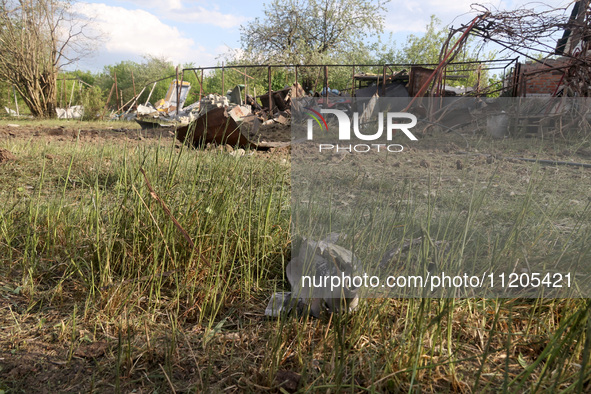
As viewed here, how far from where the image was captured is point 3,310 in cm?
175

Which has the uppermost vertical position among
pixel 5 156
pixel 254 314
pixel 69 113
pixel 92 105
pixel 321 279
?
pixel 92 105

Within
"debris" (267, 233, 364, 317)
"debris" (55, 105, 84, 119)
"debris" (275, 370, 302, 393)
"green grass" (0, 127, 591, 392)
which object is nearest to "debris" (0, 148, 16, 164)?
"green grass" (0, 127, 591, 392)

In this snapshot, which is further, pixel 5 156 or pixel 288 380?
pixel 5 156

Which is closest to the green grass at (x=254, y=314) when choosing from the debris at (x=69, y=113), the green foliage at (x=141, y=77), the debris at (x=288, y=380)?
the debris at (x=288, y=380)

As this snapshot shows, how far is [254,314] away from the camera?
5.64 feet

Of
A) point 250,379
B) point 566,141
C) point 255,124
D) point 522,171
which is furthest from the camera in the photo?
point 255,124

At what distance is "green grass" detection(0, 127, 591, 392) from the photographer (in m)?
1.26

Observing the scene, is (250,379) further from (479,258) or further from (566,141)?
(566,141)

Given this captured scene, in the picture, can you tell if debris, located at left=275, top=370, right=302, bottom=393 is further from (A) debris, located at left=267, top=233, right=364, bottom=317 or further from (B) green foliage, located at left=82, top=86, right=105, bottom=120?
(B) green foliage, located at left=82, top=86, right=105, bottom=120

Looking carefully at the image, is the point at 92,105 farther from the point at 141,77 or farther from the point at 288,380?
the point at 141,77

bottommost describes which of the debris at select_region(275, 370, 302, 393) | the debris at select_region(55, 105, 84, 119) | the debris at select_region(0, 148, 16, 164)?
the debris at select_region(275, 370, 302, 393)

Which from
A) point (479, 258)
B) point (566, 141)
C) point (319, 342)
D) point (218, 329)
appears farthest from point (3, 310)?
point (566, 141)

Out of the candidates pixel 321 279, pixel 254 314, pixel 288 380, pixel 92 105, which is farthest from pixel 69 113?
pixel 288 380

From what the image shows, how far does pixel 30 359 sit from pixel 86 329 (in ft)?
0.68
